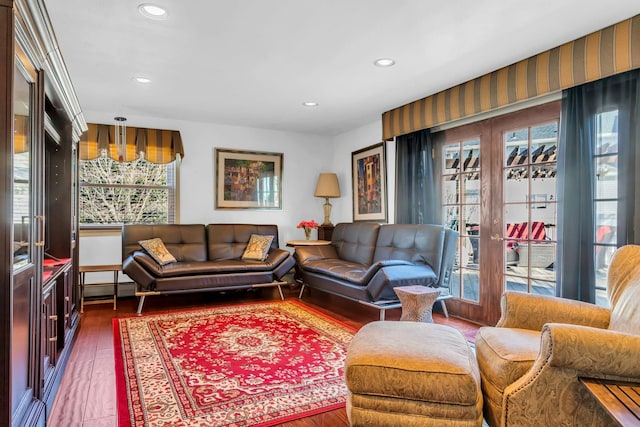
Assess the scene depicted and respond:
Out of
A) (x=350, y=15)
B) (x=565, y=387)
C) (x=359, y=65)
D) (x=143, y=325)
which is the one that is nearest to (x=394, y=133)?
(x=359, y=65)

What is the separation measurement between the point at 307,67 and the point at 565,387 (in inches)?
112

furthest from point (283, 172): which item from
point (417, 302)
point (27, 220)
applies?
point (27, 220)

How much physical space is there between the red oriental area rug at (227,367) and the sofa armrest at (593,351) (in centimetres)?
118

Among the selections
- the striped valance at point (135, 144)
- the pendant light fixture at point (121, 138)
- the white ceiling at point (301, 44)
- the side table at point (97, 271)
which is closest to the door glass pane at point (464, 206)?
the white ceiling at point (301, 44)

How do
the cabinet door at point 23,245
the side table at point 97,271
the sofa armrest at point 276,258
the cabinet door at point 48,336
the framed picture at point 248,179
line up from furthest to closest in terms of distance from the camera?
the framed picture at point 248,179 → the sofa armrest at point 276,258 → the side table at point 97,271 → the cabinet door at point 48,336 → the cabinet door at point 23,245

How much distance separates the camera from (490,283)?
3.71 meters

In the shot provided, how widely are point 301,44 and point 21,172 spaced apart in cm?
200

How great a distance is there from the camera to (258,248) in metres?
5.00

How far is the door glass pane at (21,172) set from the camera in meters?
1.51

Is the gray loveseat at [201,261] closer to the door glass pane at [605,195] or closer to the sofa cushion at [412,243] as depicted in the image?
the sofa cushion at [412,243]

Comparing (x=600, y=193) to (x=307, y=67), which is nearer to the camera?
(x=600, y=193)

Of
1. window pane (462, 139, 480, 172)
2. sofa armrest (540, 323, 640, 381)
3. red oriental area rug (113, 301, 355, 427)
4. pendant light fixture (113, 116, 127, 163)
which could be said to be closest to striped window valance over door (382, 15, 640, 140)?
window pane (462, 139, 480, 172)

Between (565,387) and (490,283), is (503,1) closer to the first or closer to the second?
(565,387)

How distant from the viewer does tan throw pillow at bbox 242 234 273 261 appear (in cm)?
492
